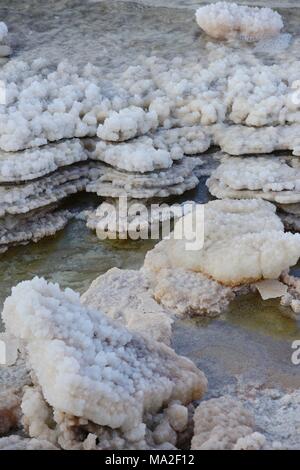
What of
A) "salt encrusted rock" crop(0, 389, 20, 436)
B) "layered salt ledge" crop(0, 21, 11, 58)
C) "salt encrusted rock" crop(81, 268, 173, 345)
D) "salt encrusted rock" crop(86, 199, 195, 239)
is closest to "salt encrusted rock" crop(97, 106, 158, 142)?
"salt encrusted rock" crop(86, 199, 195, 239)

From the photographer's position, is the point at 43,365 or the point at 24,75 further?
the point at 24,75

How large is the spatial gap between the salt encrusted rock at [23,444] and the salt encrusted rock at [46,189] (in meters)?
2.29

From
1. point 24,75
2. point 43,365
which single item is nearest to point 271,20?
point 24,75

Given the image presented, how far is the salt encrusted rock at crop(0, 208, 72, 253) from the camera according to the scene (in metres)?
5.14

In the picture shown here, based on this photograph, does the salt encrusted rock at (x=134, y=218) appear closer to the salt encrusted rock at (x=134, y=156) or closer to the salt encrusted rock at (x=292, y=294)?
the salt encrusted rock at (x=134, y=156)

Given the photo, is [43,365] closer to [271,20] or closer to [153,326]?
[153,326]

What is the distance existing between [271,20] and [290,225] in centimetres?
247

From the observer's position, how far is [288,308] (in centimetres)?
436

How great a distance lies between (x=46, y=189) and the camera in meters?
5.28

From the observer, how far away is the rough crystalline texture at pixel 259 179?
5156 mm

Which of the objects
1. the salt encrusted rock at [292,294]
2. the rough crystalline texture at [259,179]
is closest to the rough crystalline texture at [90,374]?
the salt encrusted rock at [292,294]

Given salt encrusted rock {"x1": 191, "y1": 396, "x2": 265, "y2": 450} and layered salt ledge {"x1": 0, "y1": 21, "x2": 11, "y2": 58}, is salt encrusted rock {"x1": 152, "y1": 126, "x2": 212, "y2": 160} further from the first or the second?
salt encrusted rock {"x1": 191, "y1": 396, "x2": 265, "y2": 450}

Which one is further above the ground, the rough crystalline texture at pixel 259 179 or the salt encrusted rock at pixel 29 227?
the rough crystalline texture at pixel 259 179
